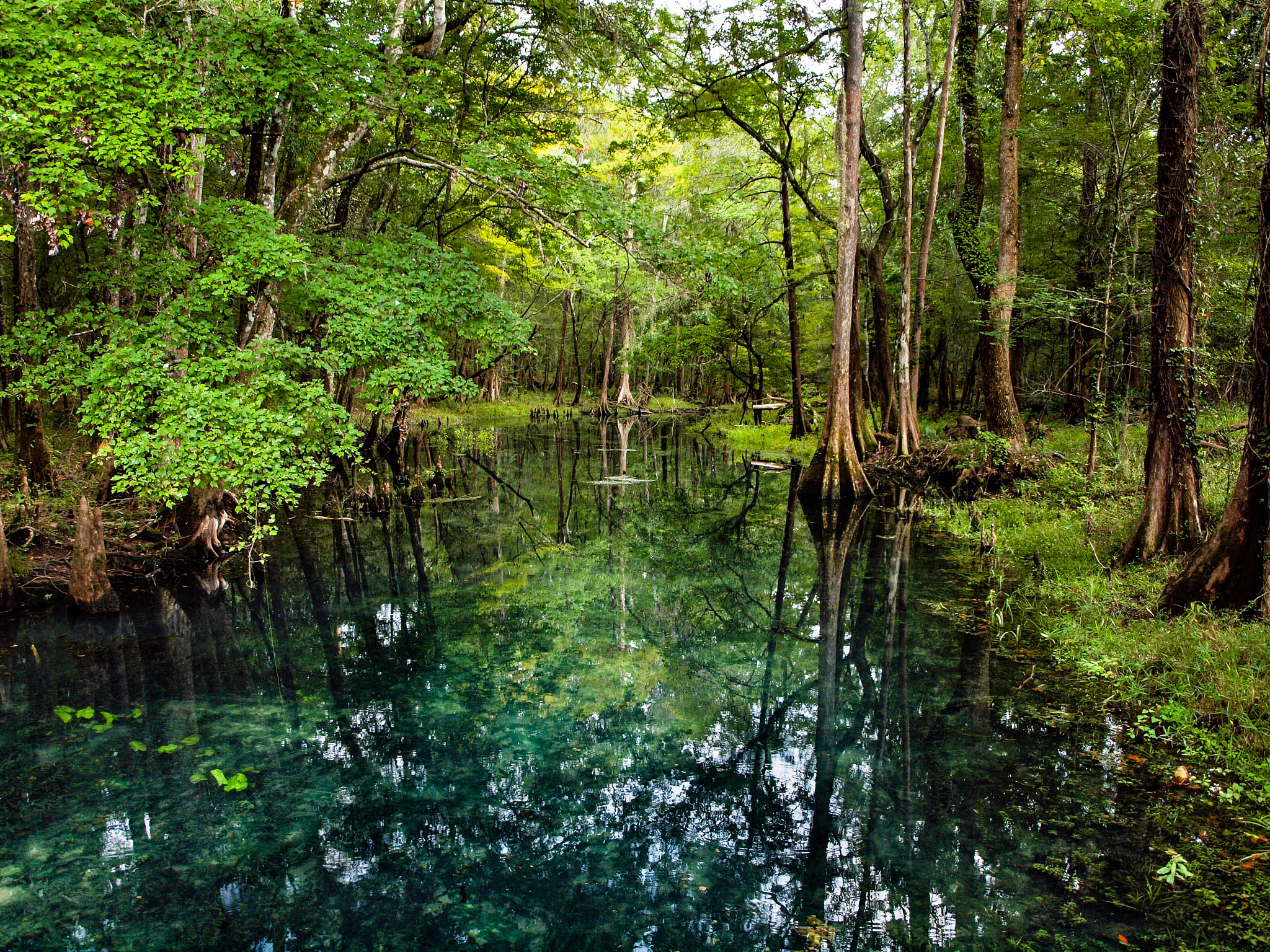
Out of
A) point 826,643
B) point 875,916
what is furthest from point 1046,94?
point 875,916

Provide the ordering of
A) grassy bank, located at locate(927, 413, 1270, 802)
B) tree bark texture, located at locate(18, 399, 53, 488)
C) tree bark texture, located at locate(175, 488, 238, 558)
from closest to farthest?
1. grassy bank, located at locate(927, 413, 1270, 802)
2. tree bark texture, located at locate(175, 488, 238, 558)
3. tree bark texture, located at locate(18, 399, 53, 488)

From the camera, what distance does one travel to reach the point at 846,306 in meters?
14.6

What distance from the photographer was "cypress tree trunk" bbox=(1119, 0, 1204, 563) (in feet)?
21.8

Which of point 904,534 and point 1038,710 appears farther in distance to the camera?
point 904,534

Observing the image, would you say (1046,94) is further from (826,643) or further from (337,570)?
(337,570)

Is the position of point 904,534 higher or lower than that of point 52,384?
lower

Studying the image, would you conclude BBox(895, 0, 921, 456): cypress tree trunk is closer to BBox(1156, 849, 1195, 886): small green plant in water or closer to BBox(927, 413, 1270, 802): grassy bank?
BBox(927, 413, 1270, 802): grassy bank

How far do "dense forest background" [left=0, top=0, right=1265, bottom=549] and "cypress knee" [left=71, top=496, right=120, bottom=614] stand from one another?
966 mm

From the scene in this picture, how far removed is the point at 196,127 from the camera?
7.20 m

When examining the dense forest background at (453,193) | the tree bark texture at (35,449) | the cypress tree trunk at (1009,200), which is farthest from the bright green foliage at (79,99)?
the cypress tree trunk at (1009,200)

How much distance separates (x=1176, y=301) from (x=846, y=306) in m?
8.05

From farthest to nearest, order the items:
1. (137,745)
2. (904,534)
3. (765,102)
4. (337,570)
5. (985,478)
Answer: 1. (765,102)
2. (985,478)
3. (904,534)
4. (337,570)
5. (137,745)

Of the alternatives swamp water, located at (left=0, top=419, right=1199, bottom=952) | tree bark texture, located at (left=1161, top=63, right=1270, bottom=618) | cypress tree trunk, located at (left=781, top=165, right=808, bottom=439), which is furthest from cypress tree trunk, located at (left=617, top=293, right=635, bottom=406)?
tree bark texture, located at (left=1161, top=63, right=1270, bottom=618)

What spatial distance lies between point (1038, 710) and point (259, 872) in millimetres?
5712
